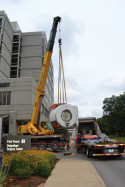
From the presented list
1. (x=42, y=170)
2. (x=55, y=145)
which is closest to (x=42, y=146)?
(x=55, y=145)

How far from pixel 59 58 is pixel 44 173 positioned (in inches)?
442

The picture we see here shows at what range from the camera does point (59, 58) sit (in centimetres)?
1554

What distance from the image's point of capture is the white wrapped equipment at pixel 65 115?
459 inches

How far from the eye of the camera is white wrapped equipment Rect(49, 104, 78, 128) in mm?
11656

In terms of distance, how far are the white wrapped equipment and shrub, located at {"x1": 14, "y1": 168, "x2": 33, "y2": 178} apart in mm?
5714

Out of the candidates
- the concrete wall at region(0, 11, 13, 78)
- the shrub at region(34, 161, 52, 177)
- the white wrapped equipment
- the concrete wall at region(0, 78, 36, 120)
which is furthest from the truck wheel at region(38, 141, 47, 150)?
the concrete wall at region(0, 11, 13, 78)

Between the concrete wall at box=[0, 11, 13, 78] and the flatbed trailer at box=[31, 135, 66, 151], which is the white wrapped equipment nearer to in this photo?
the flatbed trailer at box=[31, 135, 66, 151]

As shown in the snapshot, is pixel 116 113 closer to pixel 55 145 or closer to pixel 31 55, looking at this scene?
pixel 31 55

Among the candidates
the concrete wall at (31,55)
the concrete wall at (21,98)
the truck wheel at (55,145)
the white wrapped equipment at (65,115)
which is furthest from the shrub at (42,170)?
the concrete wall at (31,55)

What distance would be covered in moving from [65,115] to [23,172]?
643 centimetres

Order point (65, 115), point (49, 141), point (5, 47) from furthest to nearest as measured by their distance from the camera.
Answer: point (5, 47) → point (49, 141) → point (65, 115)

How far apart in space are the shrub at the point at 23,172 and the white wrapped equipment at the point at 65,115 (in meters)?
5.71

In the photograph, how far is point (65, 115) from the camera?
1189 cm

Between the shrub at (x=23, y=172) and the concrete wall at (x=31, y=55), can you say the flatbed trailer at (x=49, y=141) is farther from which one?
the concrete wall at (x=31, y=55)
